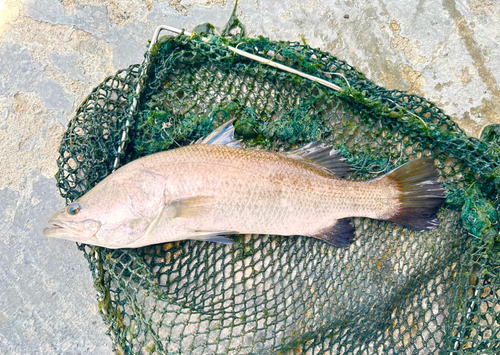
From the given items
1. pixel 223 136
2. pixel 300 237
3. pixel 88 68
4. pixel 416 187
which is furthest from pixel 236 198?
pixel 88 68

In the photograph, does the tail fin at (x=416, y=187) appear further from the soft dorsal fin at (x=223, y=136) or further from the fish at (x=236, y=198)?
the soft dorsal fin at (x=223, y=136)

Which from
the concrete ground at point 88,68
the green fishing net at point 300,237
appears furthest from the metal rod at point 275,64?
the concrete ground at point 88,68

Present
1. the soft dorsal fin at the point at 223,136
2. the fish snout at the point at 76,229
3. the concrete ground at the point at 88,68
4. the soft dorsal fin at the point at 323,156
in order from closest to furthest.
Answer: the fish snout at the point at 76,229
the soft dorsal fin at the point at 223,136
the soft dorsal fin at the point at 323,156
the concrete ground at the point at 88,68

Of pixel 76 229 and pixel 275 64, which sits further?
pixel 275 64

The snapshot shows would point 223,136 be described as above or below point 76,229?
above

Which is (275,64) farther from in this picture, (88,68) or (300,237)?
(88,68)

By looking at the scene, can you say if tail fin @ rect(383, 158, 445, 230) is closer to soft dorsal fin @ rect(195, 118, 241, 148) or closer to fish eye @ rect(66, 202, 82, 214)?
soft dorsal fin @ rect(195, 118, 241, 148)

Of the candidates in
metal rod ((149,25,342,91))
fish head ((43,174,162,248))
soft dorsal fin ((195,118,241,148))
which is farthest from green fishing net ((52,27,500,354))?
fish head ((43,174,162,248))
